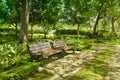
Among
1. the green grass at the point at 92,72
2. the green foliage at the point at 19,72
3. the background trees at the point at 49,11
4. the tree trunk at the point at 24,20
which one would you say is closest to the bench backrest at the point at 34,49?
the green foliage at the point at 19,72

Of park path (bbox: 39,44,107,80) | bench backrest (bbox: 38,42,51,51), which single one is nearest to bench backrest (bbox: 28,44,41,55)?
bench backrest (bbox: 38,42,51,51)

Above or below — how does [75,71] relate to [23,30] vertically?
below

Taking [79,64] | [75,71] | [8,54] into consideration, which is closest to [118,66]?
[79,64]

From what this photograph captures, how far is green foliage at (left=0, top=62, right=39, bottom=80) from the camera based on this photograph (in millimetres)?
7880

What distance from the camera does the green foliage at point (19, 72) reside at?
7880 millimetres

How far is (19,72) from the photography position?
858 cm

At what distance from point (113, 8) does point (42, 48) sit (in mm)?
27825

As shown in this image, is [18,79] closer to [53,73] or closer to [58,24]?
[53,73]

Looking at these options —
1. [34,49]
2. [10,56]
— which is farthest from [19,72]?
[34,49]

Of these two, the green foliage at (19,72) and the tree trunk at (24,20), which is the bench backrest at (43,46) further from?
the green foliage at (19,72)

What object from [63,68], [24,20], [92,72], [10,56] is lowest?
[92,72]

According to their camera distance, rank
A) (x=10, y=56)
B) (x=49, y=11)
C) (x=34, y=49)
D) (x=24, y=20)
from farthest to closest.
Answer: (x=49, y=11) < (x=24, y=20) < (x=34, y=49) < (x=10, y=56)

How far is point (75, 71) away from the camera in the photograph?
10.8 m

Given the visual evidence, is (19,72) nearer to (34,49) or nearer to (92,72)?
(34,49)
